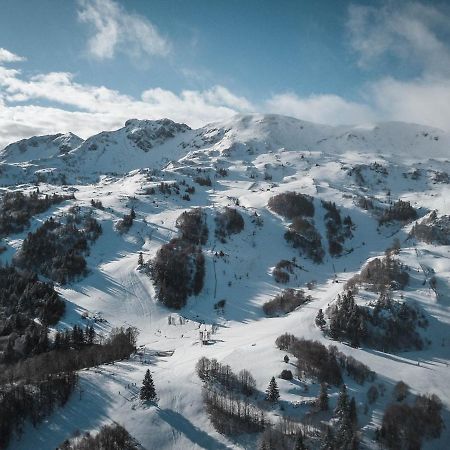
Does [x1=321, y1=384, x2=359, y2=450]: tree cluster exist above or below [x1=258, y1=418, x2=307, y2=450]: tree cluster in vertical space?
above

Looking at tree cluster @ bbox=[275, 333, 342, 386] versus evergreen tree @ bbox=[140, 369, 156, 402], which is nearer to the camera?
evergreen tree @ bbox=[140, 369, 156, 402]

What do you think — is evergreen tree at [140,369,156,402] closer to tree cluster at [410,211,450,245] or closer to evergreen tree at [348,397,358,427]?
evergreen tree at [348,397,358,427]

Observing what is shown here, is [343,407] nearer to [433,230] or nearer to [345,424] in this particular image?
[345,424]

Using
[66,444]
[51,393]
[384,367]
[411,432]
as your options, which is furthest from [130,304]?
[411,432]

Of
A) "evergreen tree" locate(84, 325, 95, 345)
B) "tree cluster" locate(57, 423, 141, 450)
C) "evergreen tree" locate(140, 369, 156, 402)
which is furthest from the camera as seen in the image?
"evergreen tree" locate(84, 325, 95, 345)

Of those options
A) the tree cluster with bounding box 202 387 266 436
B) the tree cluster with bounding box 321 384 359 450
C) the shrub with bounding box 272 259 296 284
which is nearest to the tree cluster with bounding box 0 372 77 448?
the tree cluster with bounding box 202 387 266 436

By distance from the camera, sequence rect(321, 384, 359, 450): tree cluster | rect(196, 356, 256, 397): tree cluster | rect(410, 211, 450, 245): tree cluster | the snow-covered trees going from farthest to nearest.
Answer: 1. rect(410, 211, 450, 245): tree cluster
2. rect(196, 356, 256, 397): tree cluster
3. the snow-covered trees
4. rect(321, 384, 359, 450): tree cluster
